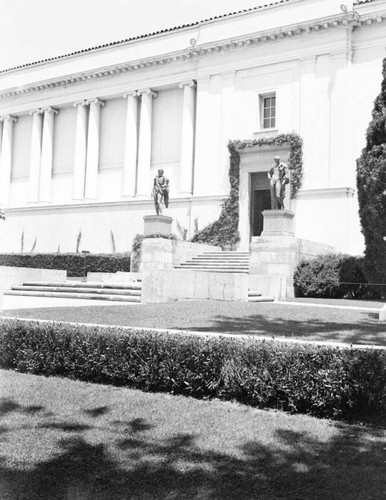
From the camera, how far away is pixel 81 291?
18.9 meters

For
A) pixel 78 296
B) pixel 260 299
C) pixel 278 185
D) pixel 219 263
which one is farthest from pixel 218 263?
pixel 78 296

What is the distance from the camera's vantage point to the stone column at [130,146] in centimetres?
3366

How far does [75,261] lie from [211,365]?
82.3 ft

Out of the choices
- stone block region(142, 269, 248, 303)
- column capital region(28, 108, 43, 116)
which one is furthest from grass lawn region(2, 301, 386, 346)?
column capital region(28, 108, 43, 116)

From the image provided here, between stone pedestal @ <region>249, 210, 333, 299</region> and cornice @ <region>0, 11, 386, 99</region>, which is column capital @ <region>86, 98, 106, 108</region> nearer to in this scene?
cornice @ <region>0, 11, 386, 99</region>

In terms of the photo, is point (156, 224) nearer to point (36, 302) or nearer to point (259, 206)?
point (36, 302)

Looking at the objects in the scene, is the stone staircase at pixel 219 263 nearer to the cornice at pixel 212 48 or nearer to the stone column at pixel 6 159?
the cornice at pixel 212 48

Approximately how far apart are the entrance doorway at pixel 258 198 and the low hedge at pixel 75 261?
7.31 m

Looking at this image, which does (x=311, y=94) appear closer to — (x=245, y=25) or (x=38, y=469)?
(x=245, y=25)

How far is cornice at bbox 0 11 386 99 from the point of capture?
26.5 metres

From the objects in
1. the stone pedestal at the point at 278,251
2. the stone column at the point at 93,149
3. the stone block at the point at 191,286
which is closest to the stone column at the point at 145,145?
the stone column at the point at 93,149

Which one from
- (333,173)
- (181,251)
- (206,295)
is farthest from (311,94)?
(206,295)

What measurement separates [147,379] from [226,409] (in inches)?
54.0

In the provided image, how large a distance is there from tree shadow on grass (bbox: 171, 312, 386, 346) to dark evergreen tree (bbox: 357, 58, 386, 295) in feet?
23.4
